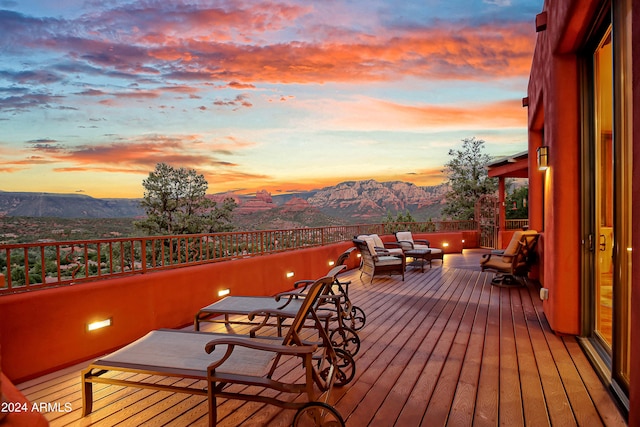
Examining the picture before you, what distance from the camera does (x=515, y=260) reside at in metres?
6.17

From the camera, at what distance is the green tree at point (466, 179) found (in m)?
21.8

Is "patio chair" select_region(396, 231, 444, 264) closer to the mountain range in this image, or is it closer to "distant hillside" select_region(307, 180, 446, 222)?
the mountain range

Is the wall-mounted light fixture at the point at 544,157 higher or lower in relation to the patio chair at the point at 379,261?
higher

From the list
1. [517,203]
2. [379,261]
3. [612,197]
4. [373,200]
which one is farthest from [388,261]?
[373,200]

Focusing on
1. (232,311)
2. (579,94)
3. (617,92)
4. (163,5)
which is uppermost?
(163,5)

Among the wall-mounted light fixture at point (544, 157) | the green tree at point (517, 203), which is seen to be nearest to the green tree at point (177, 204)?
the wall-mounted light fixture at point (544, 157)

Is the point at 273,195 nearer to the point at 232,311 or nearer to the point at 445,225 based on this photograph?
the point at 445,225

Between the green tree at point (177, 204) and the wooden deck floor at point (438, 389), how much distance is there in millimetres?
12554

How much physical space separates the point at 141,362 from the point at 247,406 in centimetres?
81

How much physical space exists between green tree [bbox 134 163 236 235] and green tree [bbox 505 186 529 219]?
1835 cm

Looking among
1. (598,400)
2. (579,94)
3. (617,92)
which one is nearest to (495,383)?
(598,400)

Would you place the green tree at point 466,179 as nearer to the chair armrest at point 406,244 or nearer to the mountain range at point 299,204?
the mountain range at point 299,204

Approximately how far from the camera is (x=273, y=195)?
67.0ft

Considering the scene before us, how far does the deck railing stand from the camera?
3.15m
